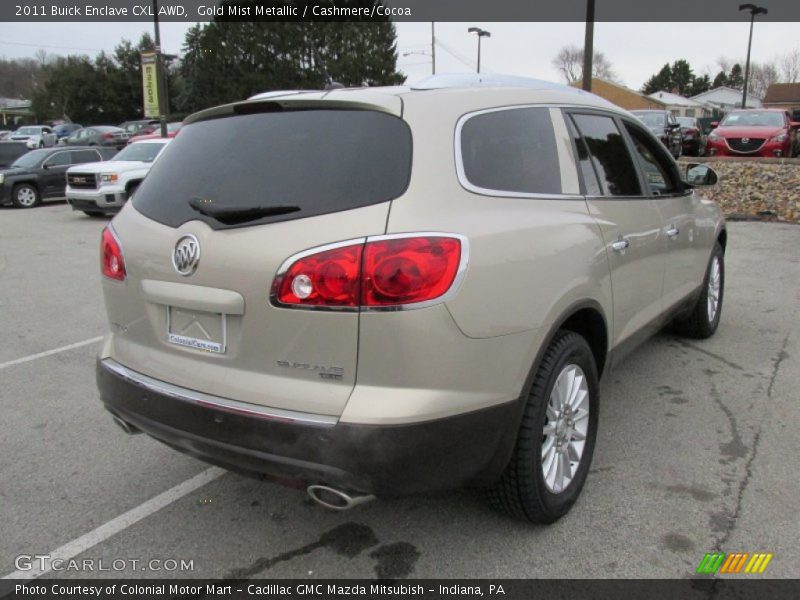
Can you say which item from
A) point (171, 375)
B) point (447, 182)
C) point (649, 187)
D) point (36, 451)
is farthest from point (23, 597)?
point (649, 187)

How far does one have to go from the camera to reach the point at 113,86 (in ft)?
180

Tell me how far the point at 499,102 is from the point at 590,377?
1282 millimetres

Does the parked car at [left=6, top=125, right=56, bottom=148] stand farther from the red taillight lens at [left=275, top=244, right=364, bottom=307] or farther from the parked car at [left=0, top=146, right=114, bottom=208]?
the red taillight lens at [left=275, top=244, right=364, bottom=307]

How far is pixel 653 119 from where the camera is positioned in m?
19.9

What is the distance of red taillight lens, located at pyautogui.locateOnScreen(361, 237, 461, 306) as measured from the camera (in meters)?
2.18

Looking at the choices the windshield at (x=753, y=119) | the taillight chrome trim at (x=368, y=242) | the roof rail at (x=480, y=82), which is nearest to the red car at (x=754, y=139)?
the windshield at (x=753, y=119)

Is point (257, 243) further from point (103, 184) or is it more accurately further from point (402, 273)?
point (103, 184)

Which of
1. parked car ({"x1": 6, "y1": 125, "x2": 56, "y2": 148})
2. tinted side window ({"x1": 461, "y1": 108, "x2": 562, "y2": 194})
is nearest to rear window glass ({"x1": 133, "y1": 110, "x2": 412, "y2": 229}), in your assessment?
tinted side window ({"x1": 461, "y1": 108, "x2": 562, "y2": 194})

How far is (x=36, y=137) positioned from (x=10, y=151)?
19.4 meters

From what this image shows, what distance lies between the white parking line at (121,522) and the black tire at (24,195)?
1665cm

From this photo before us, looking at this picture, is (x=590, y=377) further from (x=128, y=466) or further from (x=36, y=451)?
(x=36, y=451)

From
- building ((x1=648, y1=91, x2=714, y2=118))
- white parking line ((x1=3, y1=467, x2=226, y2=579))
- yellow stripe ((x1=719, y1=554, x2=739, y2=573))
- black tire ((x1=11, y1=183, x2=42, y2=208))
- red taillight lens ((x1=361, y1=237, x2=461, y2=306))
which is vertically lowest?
white parking line ((x1=3, y1=467, x2=226, y2=579))

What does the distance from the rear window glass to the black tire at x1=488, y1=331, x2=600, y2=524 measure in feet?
3.16

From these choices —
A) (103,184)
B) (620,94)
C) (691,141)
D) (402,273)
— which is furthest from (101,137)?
(620,94)
